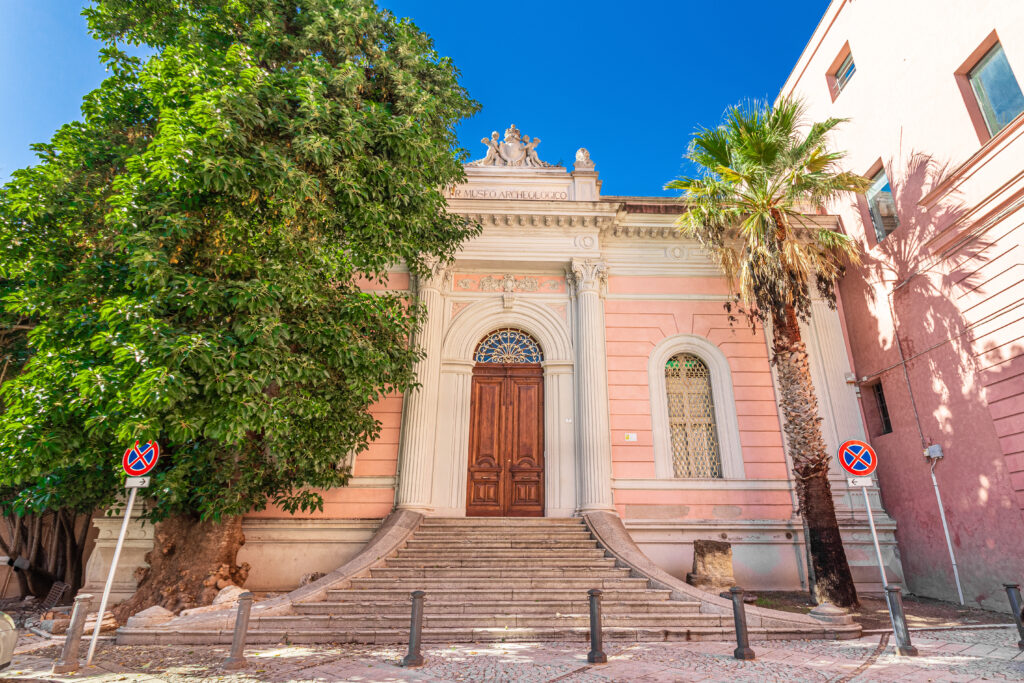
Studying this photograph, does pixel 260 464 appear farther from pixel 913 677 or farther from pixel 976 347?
pixel 976 347

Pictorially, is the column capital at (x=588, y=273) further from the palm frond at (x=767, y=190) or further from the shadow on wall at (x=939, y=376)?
the shadow on wall at (x=939, y=376)

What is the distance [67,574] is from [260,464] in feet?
19.7

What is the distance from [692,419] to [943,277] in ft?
16.8

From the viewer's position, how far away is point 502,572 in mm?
7793

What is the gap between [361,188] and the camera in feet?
26.0

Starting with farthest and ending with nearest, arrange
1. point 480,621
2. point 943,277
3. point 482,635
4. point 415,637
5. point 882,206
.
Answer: point 882,206, point 943,277, point 480,621, point 482,635, point 415,637

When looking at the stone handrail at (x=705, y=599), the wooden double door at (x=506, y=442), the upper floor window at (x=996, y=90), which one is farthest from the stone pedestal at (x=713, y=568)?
the upper floor window at (x=996, y=90)

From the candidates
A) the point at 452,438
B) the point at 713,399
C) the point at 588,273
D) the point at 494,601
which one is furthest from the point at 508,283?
the point at 494,601

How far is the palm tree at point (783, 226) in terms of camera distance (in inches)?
325

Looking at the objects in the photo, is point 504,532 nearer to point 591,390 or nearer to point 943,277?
point 591,390

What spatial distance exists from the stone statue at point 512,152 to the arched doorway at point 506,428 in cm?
425

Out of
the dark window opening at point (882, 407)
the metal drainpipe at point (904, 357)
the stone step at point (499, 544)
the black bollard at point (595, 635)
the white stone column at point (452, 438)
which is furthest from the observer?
the dark window opening at point (882, 407)

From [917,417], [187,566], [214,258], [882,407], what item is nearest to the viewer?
[214,258]

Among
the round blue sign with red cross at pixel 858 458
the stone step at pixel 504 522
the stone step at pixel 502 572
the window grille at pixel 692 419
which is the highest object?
the window grille at pixel 692 419
